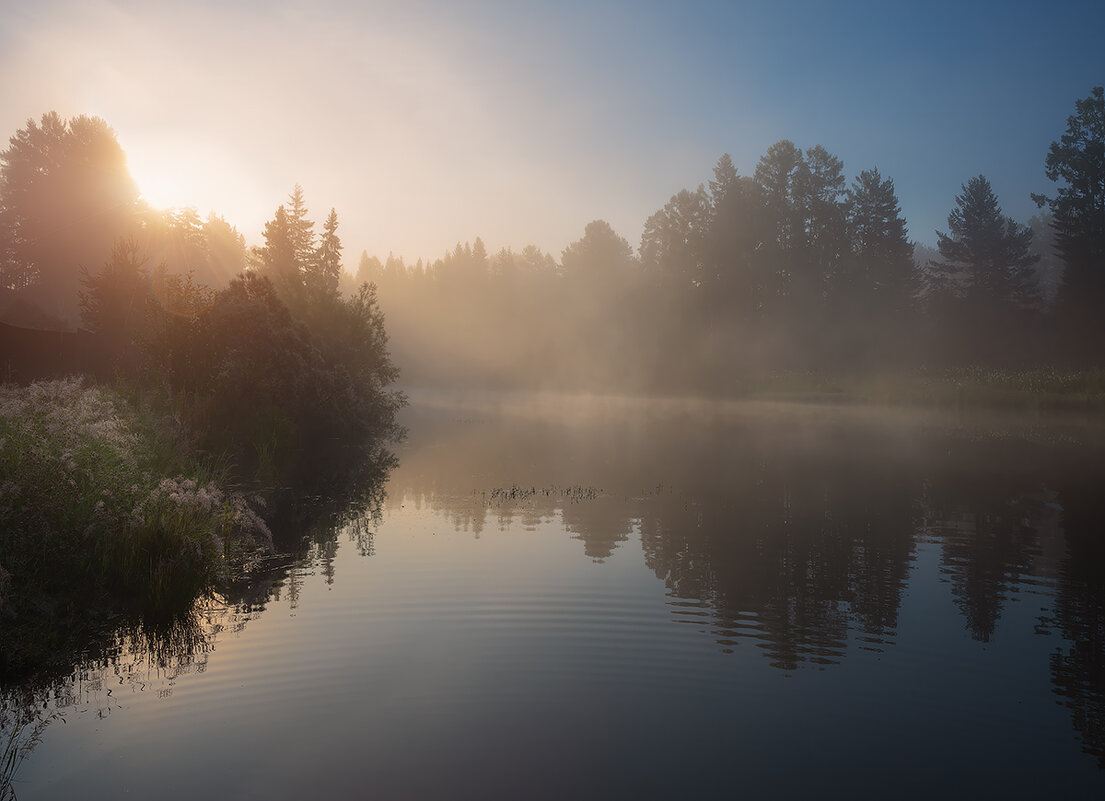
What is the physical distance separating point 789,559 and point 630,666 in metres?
6.95

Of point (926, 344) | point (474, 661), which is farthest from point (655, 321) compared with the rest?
point (474, 661)

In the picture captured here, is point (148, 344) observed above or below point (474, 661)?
above

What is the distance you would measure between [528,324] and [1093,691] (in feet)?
411

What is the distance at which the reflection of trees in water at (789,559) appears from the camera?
1165 centimetres

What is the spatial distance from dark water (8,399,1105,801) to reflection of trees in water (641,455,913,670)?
0.09 m

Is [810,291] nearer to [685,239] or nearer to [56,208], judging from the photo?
[685,239]

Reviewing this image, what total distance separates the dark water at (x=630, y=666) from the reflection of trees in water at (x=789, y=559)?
0.09 metres

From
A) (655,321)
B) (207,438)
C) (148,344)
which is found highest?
(655,321)

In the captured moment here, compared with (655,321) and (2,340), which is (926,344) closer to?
(655,321)

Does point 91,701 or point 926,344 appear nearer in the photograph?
Answer: point 91,701

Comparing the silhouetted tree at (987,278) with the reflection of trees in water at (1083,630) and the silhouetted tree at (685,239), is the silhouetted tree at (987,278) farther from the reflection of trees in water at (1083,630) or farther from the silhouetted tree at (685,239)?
the reflection of trees in water at (1083,630)

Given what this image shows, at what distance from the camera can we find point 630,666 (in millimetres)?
10047

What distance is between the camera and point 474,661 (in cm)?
1009

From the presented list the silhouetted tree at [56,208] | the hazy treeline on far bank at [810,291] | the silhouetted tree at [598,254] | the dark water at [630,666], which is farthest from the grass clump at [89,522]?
the silhouetted tree at [598,254]
